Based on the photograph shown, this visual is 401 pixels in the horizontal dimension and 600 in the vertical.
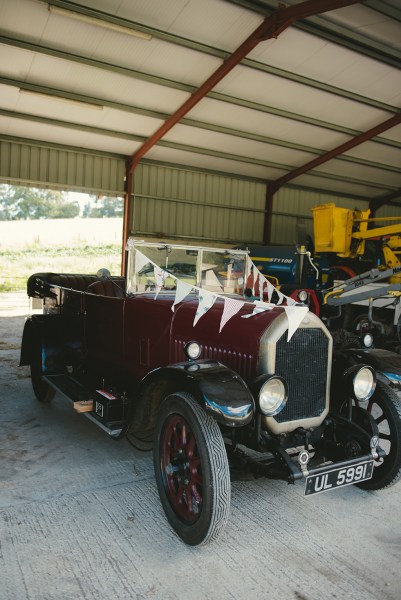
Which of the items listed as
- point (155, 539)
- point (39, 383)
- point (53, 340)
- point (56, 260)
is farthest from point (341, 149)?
point (56, 260)

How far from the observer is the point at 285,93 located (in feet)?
29.6

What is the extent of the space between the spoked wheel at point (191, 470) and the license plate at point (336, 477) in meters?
0.44

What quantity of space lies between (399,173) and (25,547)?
45.3 feet

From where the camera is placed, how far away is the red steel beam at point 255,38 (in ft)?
21.5

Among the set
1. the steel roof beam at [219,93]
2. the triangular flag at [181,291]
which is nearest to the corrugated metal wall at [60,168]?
Answer: the steel roof beam at [219,93]

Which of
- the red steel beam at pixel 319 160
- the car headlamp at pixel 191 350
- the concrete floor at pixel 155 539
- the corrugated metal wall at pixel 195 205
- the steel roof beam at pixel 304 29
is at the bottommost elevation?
the concrete floor at pixel 155 539

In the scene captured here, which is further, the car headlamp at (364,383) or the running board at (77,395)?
the running board at (77,395)

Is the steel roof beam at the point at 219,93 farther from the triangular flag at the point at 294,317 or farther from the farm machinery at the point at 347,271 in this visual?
the triangular flag at the point at 294,317

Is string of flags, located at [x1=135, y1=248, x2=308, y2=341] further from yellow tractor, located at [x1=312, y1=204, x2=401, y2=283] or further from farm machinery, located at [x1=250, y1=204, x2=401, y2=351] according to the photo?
yellow tractor, located at [x1=312, y1=204, x2=401, y2=283]

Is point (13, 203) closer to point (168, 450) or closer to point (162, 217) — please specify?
point (162, 217)

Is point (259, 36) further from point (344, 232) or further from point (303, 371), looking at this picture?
point (303, 371)

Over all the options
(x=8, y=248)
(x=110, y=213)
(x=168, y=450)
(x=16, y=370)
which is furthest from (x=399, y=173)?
(x=110, y=213)

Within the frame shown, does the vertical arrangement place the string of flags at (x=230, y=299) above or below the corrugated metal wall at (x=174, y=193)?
below

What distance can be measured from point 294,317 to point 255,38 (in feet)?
20.7
